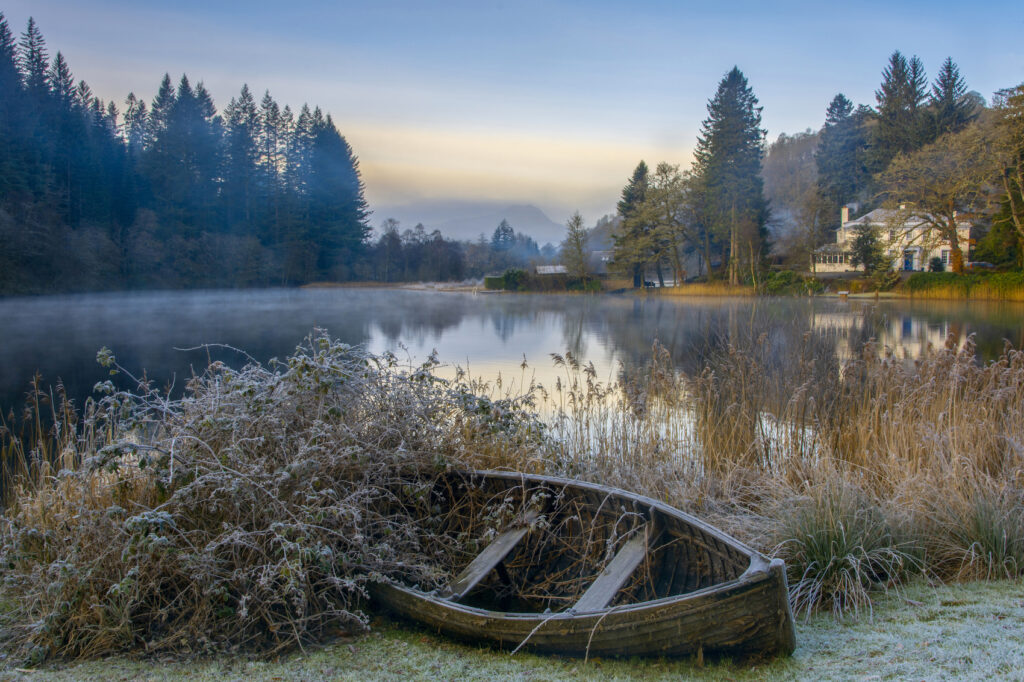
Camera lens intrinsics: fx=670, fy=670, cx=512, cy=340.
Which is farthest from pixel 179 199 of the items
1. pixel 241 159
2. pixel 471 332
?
pixel 471 332

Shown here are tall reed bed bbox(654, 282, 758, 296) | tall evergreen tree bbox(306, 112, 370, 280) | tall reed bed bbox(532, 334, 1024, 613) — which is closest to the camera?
tall reed bed bbox(532, 334, 1024, 613)

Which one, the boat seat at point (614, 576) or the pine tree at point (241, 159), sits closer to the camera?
the boat seat at point (614, 576)

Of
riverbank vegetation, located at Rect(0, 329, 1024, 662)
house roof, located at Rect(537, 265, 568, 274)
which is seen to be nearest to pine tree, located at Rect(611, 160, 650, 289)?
house roof, located at Rect(537, 265, 568, 274)

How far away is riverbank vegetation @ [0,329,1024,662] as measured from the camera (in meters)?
3.40

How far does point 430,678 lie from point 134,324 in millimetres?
27418

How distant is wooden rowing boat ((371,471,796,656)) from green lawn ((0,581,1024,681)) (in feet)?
Answer: 0.26

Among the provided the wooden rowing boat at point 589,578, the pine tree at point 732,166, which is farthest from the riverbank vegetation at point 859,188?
the wooden rowing boat at point 589,578

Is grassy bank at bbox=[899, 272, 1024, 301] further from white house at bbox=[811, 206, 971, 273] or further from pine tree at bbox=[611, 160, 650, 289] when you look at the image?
pine tree at bbox=[611, 160, 650, 289]

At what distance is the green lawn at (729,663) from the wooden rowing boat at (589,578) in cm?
8

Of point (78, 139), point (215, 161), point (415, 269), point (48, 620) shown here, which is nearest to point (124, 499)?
point (48, 620)

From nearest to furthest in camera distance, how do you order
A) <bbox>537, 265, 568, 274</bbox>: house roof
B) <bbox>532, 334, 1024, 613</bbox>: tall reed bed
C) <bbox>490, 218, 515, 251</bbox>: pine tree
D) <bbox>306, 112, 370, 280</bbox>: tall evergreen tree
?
<bbox>532, 334, 1024, 613</bbox>: tall reed bed
<bbox>537, 265, 568, 274</bbox>: house roof
<bbox>306, 112, 370, 280</bbox>: tall evergreen tree
<bbox>490, 218, 515, 251</bbox>: pine tree

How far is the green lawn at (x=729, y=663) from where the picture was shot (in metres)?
2.89

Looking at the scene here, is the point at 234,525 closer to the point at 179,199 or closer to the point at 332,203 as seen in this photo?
the point at 179,199

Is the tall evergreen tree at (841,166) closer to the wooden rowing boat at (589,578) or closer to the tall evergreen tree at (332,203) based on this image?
the tall evergreen tree at (332,203)
